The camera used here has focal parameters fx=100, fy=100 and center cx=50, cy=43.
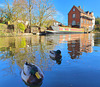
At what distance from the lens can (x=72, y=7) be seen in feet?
147

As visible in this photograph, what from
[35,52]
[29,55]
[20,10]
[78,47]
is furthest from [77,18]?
[29,55]

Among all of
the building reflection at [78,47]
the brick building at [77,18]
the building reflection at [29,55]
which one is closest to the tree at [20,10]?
the building reflection at [78,47]

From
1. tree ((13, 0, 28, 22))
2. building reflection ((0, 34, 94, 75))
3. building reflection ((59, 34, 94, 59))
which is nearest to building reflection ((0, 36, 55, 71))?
building reflection ((0, 34, 94, 75))

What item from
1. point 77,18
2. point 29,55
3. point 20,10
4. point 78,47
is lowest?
point 29,55

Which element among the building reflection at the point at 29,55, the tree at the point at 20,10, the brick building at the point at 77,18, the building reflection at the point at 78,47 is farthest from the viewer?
the brick building at the point at 77,18

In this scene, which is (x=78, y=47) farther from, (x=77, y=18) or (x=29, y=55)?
(x=77, y=18)

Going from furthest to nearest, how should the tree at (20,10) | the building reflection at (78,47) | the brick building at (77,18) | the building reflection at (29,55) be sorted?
1. the brick building at (77,18)
2. the tree at (20,10)
3. the building reflection at (78,47)
4. the building reflection at (29,55)

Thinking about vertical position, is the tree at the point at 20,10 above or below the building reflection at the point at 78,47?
above

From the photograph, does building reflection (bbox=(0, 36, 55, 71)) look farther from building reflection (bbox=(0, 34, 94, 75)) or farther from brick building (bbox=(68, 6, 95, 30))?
brick building (bbox=(68, 6, 95, 30))

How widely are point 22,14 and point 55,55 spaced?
2302 cm

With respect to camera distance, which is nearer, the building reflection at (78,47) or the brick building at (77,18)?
the building reflection at (78,47)

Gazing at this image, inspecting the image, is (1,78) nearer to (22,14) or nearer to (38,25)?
(22,14)

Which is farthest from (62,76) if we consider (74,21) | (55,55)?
(74,21)

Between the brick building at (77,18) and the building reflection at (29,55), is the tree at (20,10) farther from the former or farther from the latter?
the brick building at (77,18)
